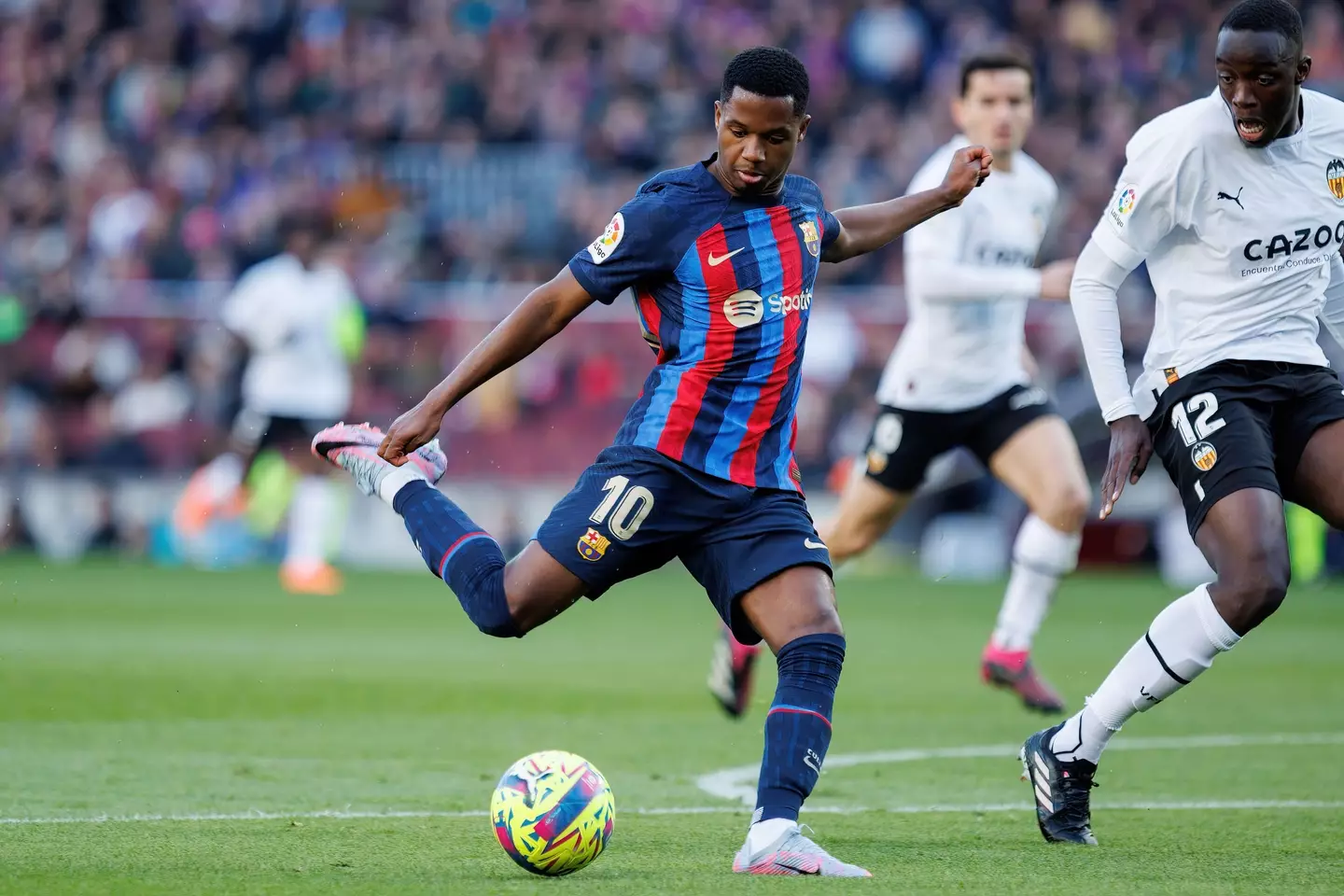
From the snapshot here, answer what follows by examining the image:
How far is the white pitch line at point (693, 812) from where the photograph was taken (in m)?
5.95

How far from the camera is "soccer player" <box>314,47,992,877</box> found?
535 cm

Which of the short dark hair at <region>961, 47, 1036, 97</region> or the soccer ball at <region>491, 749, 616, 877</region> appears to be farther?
the short dark hair at <region>961, 47, 1036, 97</region>

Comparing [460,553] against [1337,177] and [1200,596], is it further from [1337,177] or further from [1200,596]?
[1337,177]

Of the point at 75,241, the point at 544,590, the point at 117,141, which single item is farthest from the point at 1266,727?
the point at 117,141

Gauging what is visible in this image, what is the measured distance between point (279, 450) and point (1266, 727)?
9.91 m

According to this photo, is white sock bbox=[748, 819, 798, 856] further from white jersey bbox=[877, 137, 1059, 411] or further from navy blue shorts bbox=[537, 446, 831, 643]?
white jersey bbox=[877, 137, 1059, 411]

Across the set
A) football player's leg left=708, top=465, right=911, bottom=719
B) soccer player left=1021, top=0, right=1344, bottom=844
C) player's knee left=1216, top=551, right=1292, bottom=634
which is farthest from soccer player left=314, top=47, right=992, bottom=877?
football player's leg left=708, top=465, right=911, bottom=719

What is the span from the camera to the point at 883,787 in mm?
7051

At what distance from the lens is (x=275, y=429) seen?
53.1 ft

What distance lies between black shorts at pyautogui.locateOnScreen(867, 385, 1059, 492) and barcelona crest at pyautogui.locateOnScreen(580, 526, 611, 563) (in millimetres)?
3825

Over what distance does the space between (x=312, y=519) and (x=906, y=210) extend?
1022 cm

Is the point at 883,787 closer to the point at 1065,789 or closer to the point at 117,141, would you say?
the point at 1065,789

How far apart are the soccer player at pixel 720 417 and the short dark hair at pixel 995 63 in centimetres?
385

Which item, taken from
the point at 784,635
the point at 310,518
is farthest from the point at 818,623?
the point at 310,518
